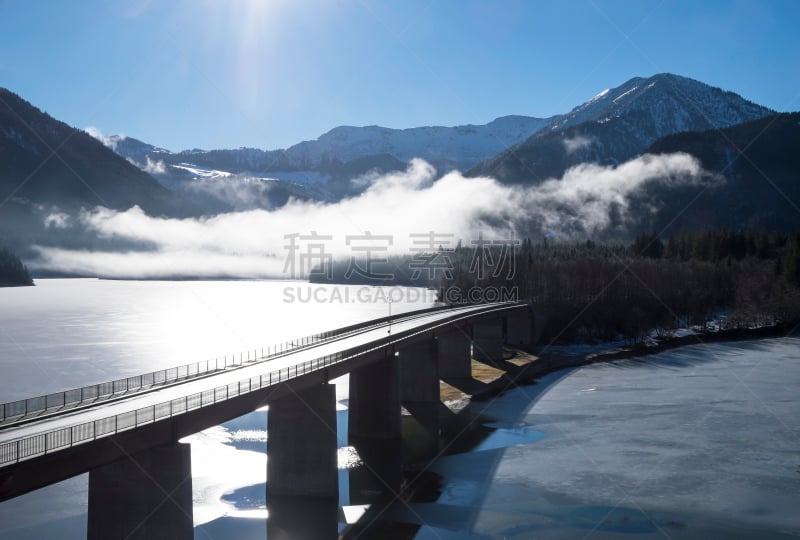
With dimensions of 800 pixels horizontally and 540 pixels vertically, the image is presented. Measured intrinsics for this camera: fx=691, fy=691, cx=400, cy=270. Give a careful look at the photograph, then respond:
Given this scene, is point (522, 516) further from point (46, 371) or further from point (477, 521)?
point (46, 371)

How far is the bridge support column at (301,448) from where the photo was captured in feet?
131

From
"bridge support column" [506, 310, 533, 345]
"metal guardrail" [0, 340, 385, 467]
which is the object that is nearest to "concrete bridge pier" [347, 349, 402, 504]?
"metal guardrail" [0, 340, 385, 467]

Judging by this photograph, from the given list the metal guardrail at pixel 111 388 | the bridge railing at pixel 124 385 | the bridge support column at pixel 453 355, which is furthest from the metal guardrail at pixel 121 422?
the bridge support column at pixel 453 355

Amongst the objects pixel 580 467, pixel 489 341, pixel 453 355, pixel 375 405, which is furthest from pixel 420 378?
pixel 489 341

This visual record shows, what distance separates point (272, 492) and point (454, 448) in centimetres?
1775

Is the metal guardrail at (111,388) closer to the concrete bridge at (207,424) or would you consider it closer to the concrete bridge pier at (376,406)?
the concrete bridge at (207,424)

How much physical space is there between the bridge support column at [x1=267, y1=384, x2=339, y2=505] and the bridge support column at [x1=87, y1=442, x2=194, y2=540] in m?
12.8

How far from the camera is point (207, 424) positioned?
3100 cm

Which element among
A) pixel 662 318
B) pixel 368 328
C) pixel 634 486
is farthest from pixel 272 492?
pixel 662 318

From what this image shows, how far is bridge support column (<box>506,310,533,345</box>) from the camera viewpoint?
391 ft

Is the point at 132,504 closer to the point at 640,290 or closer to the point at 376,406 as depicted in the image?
the point at 376,406

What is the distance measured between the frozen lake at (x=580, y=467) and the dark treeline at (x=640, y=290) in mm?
35575

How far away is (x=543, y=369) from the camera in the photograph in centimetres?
9444

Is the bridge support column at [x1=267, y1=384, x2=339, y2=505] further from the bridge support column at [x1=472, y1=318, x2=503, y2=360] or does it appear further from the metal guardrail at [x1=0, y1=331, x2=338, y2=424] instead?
the bridge support column at [x1=472, y1=318, x2=503, y2=360]
